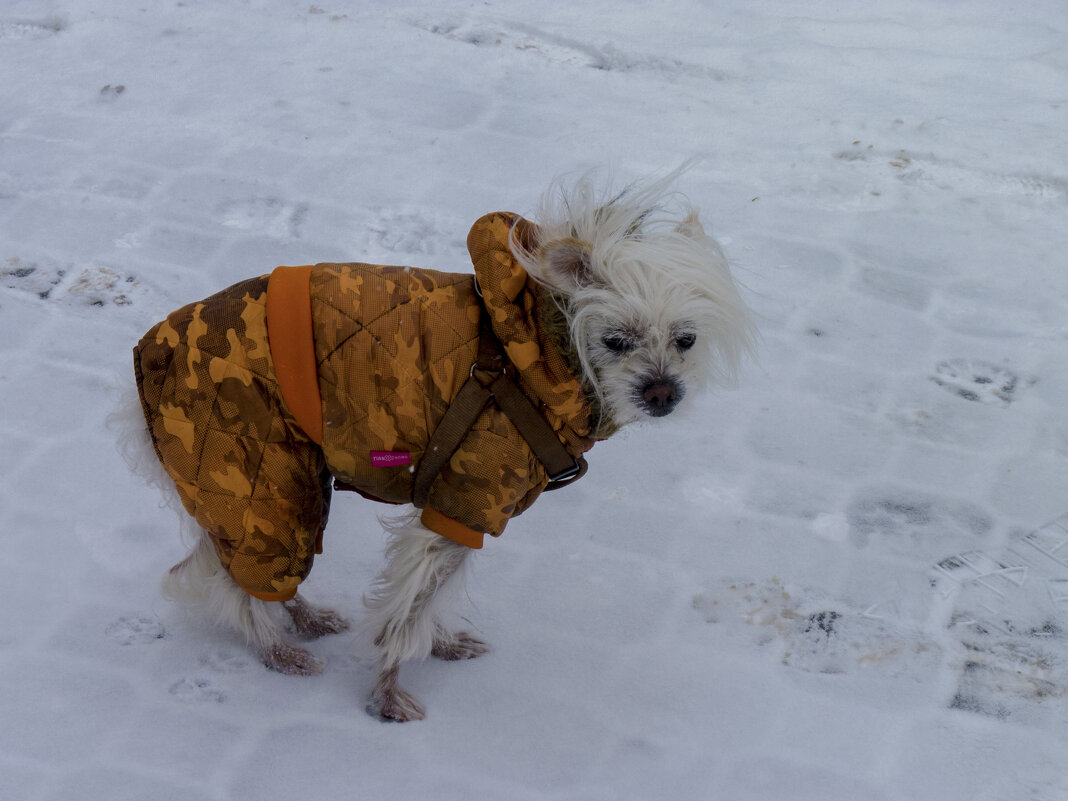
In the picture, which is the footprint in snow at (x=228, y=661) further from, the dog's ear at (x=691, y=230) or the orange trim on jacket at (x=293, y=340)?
the dog's ear at (x=691, y=230)

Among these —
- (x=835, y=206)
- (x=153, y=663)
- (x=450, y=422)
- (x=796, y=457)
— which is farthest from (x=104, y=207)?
(x=835, y=206)

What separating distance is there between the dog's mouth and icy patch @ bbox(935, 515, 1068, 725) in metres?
1.32

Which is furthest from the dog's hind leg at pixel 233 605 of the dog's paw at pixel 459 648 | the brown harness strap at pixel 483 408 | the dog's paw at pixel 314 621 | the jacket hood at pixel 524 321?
the jacket hood at pixel 524 321

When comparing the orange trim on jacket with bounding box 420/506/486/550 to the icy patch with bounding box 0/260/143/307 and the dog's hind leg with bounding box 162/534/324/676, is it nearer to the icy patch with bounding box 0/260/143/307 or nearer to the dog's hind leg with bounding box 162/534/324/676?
the dog's hind leg with bounding box 162/534/324/676

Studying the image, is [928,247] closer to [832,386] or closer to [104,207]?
[832,386]

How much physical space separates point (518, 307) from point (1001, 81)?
4.83 m

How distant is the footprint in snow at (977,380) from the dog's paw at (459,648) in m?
2.28

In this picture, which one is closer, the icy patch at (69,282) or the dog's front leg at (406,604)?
the dog's front leg at (406,604)

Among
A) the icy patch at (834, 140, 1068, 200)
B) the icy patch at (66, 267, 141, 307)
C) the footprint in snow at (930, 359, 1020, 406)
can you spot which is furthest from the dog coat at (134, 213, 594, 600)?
the icy patch at (834, 140, 1068, 200)

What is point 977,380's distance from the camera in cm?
393

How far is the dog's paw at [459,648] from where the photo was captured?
2.90m

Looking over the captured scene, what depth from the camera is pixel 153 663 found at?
272 centimetres

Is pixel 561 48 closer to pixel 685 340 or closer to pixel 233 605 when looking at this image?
pixel 685 340

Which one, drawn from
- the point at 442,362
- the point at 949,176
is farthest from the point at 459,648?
the point at 949,176
